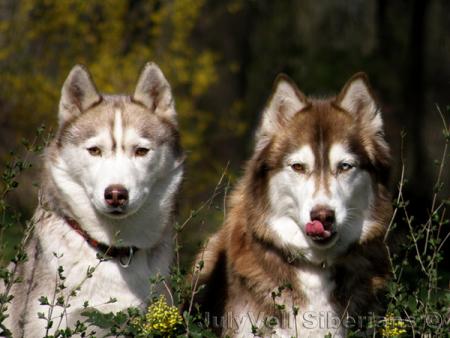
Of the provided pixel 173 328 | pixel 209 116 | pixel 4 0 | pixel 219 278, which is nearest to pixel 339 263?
pixel 219 278

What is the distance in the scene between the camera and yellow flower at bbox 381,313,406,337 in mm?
4414

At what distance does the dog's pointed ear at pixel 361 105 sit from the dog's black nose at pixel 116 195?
1.56 meters

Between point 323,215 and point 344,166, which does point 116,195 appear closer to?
point 323,215

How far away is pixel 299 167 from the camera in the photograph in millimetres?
5297

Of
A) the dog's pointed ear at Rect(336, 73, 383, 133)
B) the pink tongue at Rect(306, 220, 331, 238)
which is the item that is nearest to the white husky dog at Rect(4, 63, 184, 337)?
the pink tongue at Rect(306, 220, 331, 238)

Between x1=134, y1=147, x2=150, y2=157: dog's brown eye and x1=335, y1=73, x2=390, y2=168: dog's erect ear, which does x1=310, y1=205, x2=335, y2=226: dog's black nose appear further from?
x1=134, y1=147, x2=150, y2=157: dog's brown eye

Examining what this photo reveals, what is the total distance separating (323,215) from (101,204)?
1.32m

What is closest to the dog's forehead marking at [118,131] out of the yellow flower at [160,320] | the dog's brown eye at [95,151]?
the dog's brown eye at [95,151]

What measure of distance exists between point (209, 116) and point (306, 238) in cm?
611

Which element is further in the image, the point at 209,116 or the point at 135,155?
the point at 209,116

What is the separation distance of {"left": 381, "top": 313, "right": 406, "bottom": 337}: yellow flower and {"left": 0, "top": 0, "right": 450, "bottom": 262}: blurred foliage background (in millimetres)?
5466

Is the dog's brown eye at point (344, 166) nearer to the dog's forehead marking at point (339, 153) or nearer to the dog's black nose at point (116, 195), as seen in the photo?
the dog's forehead marking at point (339, 153)

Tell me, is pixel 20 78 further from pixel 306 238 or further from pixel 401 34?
pixel 306 238

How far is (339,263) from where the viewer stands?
17.7ft
